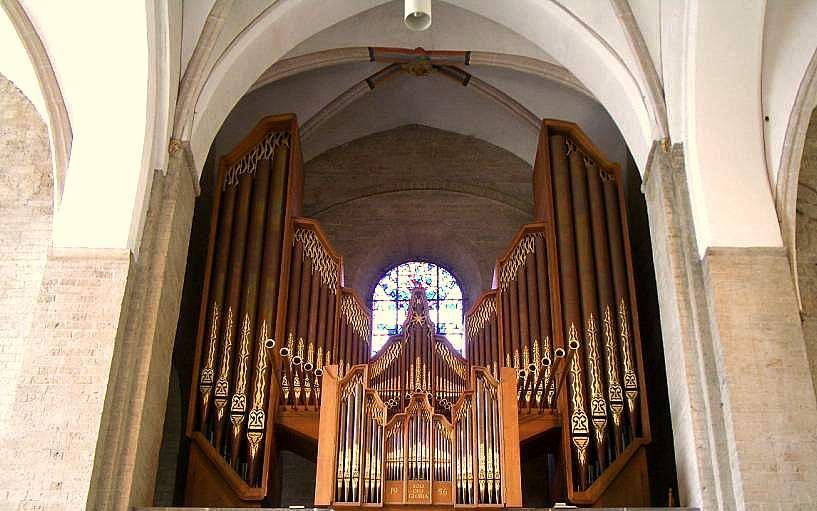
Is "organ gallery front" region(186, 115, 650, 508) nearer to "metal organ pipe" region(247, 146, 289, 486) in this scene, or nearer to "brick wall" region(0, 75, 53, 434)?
→ "metal organ pipe" region(247, 146, 289, 486)

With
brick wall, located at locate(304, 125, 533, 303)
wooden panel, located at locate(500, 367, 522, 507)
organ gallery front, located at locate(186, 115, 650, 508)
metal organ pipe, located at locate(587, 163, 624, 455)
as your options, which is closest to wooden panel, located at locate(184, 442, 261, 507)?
organ gallery front, located at locate(186, 115, 650, 508)

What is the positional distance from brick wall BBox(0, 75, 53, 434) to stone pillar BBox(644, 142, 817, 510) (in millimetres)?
5876

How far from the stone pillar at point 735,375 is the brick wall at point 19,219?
588 centimetres

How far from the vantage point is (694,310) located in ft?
30.4

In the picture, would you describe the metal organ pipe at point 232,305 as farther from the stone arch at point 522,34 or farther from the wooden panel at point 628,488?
the wooden panel at point 628,488

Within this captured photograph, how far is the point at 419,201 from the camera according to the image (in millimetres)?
14344

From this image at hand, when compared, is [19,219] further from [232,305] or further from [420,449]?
[420,449]

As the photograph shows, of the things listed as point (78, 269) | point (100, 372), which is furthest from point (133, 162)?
point (100, 372)

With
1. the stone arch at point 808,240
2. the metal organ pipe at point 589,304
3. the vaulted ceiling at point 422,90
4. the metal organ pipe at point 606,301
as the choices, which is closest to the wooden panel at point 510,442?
the metal organ pipe at point 589,304

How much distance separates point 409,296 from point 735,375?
566 centimetres

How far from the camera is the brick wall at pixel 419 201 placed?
13891 millimetres

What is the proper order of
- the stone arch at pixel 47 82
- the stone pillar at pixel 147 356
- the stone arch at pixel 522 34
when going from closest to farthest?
the stone pillar at pixel 147 356 → the stone arch at pixel 47 82 → the stone arch at pixel 522 34

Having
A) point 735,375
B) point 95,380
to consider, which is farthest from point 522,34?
point 95,380

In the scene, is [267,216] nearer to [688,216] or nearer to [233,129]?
[233,129]
